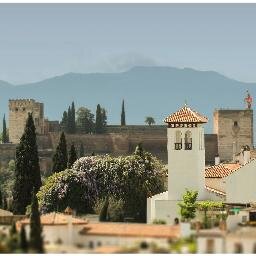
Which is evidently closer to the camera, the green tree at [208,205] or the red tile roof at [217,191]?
the green tree at [208,205]

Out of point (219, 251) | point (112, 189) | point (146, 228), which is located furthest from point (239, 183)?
point (219, 251)

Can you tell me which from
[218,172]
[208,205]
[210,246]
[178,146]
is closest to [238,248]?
[210,246]

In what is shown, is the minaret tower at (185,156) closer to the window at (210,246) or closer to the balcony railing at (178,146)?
the balcony railing at (178,146)

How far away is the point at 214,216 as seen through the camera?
29.9 meters

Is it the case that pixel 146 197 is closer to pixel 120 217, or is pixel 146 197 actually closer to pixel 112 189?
pixel 112 189

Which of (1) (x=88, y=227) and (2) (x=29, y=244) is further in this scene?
(1) (x=88, y=227)

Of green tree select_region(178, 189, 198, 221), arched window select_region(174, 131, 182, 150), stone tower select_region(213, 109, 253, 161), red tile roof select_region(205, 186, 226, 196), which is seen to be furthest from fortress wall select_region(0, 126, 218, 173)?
green tree select_region(178, 189, 198, 221)

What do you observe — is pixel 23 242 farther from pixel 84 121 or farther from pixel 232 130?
pixel 84 121

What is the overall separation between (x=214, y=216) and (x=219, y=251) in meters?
8.00

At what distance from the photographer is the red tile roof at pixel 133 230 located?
23.6 metres

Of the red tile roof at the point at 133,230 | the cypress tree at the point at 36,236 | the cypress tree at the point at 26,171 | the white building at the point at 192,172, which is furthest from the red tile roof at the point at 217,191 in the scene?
the cypress tree at the point at 36,236

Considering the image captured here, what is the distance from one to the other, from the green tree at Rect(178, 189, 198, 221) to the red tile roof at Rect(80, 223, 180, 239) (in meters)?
5.33

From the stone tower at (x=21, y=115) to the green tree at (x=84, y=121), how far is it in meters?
3.41

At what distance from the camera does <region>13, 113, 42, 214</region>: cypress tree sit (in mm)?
42312
